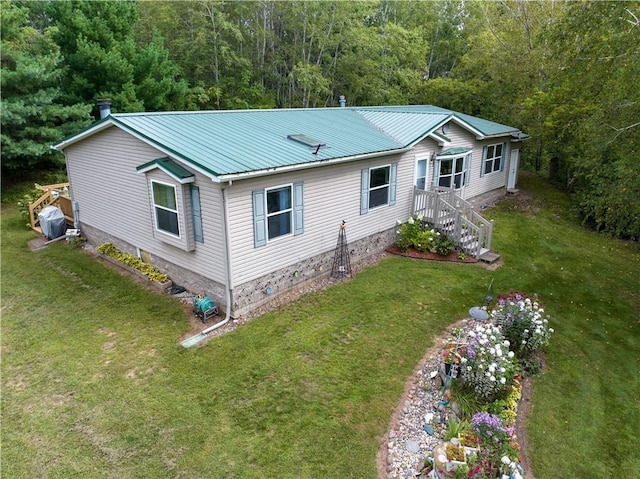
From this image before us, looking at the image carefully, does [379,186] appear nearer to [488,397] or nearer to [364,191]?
[364,191]

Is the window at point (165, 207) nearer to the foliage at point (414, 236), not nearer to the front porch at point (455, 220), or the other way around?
the foliage at point (414, 236)

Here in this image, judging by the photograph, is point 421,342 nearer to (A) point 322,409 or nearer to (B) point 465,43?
(A) point 322,409

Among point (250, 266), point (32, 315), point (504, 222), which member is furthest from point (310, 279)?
point (504, 222)

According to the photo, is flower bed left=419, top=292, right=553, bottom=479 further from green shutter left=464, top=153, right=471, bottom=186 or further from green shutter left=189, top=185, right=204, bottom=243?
green shutter left=464, top=153, right=471, bottom=186

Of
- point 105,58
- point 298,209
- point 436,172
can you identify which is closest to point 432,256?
point 436,172

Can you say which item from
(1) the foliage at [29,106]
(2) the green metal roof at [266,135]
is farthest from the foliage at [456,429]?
(1) the foliage at [29,106]

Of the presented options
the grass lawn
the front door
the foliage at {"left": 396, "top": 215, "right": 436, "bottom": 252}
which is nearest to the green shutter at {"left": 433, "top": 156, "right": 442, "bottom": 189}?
the foliage at {"left": 396, "top": 215, "right": 436, "bottom": 252}

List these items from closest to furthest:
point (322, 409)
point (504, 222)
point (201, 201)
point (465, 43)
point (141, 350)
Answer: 1. point (322, 409)
2. point (141, 350)
3. point (201, 201)
4. point (504, 222)
5. point (465, 43)
